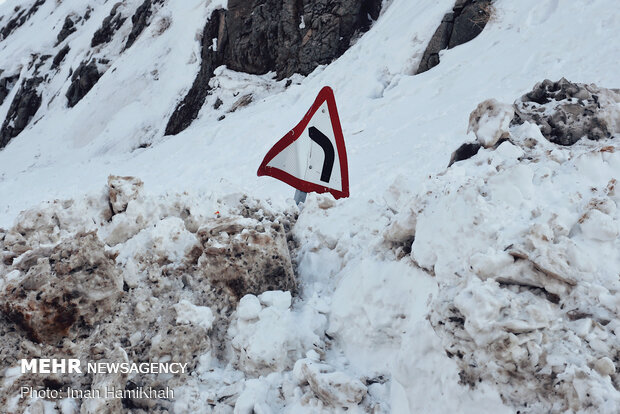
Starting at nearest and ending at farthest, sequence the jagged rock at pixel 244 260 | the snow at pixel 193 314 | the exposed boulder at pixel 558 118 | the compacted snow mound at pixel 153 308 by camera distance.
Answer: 1. the compacted snow mound at pixel 153 308
2. the snow at pixel 193 314
3. the jagged rock at pixel 244 260
4. the exposed boulder at pixel 558 118

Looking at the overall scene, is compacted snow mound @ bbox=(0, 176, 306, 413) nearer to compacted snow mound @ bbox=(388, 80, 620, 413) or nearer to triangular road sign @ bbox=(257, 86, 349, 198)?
triangular road sign @ bbox=(257, 86, 349, 198)

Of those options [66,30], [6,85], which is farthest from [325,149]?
[6,85]

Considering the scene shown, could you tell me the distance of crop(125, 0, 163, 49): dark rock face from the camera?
21.2 meters

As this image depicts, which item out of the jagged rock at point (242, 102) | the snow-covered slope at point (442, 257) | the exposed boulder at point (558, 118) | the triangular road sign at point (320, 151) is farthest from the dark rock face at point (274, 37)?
the triangular road sign at point (320, 151)

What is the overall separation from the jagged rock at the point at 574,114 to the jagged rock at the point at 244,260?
2751mm

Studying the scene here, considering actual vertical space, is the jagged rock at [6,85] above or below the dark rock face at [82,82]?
above

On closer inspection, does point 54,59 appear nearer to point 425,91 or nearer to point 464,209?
point 425,91

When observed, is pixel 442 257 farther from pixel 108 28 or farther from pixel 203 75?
pixel 108 28

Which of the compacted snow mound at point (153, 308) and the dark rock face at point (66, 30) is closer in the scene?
the compacted snow mound at point (153, 308)

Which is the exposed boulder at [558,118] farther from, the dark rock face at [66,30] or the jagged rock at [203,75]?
the dark rock face at [66,30]

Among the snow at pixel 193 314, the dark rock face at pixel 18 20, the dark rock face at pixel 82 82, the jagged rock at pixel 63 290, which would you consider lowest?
the snow at pixel 193 314

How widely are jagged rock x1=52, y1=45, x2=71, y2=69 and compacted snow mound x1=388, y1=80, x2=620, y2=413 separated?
2683 cm

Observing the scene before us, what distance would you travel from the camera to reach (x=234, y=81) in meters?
16.3

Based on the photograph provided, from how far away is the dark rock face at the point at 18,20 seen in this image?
104ft
